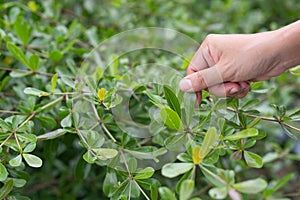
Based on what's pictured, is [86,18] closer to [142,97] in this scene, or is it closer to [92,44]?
[92,44]

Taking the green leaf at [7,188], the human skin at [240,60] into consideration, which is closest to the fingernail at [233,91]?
the human skin at [240,60]

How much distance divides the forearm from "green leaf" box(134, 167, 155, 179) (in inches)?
11.6

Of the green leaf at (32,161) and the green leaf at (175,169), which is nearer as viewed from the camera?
the green leaf at (175,169)

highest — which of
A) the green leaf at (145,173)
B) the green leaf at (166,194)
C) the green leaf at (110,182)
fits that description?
the green leaf at (166,194)

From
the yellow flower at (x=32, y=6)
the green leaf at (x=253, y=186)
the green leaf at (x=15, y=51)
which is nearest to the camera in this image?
the green leaf at (x=253, y=186)

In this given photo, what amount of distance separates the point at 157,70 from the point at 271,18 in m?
1.23

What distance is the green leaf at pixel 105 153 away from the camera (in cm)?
69

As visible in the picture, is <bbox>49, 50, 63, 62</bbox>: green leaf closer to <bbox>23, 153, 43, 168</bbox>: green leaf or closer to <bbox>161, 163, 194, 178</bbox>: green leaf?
<bbox>23, 153, 43, 168</bbox>: green leaf

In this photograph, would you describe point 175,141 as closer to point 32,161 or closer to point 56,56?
point 32,161

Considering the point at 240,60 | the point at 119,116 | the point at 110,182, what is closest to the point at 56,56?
the point at 119,116

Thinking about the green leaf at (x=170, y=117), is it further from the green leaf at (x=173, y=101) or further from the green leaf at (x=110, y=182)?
the green leaf at (x=110, y=182)

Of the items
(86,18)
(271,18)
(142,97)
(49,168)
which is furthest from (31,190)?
(271,18)

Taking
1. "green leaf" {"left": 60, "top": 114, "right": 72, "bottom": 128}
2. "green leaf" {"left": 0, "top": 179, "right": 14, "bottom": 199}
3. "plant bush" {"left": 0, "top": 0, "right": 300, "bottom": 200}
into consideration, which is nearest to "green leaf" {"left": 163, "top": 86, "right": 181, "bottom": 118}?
"plant bush" {"left": 0, "top": 0, "right": 300, "bottom": 200}

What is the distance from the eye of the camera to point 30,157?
68 centimetres
